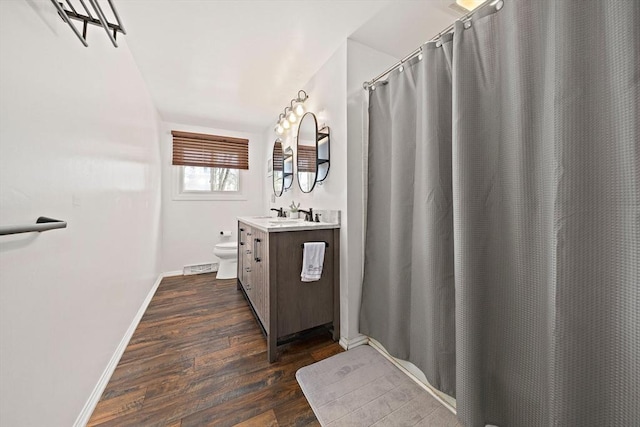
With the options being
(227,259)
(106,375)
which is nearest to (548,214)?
(106,375)

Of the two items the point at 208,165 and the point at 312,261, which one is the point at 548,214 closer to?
the point at 312,261

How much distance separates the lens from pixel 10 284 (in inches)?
28.1

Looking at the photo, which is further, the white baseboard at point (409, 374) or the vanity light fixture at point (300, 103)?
the vanity light fixture at point (300, 103)

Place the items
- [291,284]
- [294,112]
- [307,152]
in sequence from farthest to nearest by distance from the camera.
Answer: [294,112]
[307,152]
[291,284]

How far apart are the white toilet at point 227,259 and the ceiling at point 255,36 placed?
1955 mm

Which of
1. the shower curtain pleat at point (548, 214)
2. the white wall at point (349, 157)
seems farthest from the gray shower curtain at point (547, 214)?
the white wall at point (349, 157)

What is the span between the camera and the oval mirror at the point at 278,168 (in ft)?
9.95

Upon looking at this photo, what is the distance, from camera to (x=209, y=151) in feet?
11.6

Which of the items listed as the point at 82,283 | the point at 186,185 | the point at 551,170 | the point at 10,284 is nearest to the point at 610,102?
the point at 551,170

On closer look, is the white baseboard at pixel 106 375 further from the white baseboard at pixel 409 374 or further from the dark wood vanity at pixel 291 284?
the white baseboard at pixel 409 374

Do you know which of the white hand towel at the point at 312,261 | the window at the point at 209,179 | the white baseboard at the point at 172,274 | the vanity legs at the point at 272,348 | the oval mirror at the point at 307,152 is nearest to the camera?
the vanity legs at the point at 272,348

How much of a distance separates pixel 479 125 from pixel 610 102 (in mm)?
390

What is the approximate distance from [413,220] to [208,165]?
10.8 feet

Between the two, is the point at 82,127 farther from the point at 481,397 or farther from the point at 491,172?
the point at 481,397
